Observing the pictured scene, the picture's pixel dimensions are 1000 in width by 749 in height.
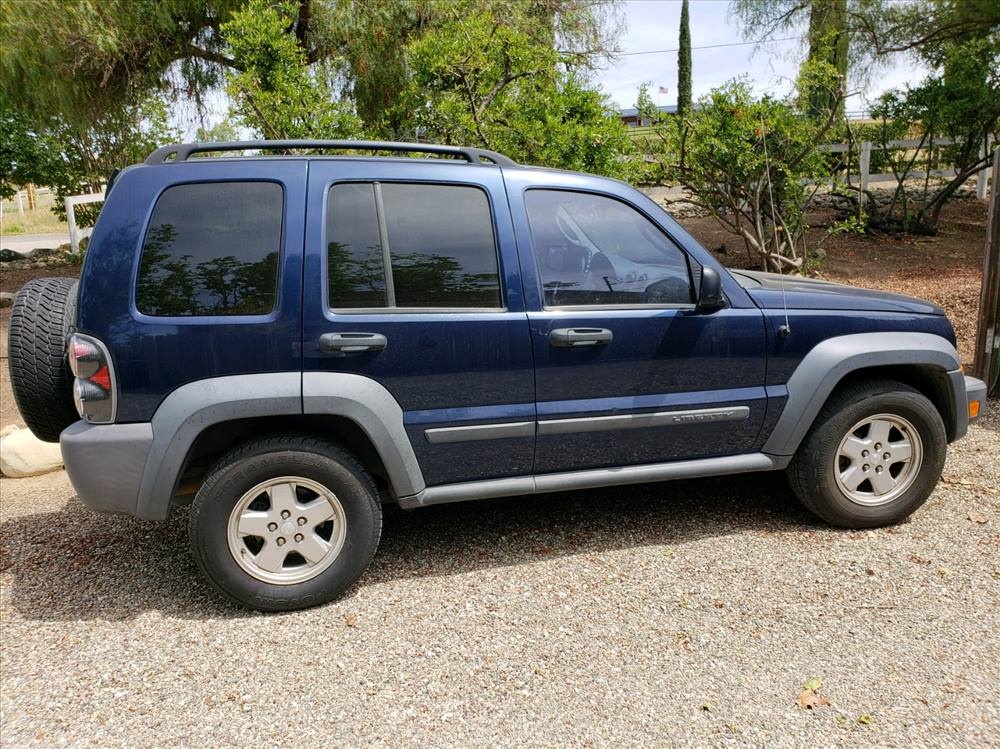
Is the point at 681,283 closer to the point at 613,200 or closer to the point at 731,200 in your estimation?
the point at 613,200

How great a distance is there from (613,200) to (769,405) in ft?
4.03

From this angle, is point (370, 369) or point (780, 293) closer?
point (370, 369)

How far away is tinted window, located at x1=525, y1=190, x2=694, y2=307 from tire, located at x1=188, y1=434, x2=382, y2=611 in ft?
3.95

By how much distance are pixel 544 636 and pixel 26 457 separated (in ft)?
13.2

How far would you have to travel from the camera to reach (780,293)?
13.1ft

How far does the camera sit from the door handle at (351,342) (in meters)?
3.38

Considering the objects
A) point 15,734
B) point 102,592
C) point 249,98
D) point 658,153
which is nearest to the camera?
point 15,734

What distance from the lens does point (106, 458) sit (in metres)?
3.29

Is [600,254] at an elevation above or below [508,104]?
below

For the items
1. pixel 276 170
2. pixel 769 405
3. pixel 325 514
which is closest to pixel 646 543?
pixel 769 405

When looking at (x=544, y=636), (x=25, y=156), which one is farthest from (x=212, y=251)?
(x=25, y=156)

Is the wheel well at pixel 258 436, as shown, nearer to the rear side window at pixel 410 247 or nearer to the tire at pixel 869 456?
the rear side window at pixel 410 247

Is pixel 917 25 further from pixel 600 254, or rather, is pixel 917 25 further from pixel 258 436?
pixel 258 436

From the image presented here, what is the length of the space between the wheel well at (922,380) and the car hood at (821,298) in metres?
0.30
